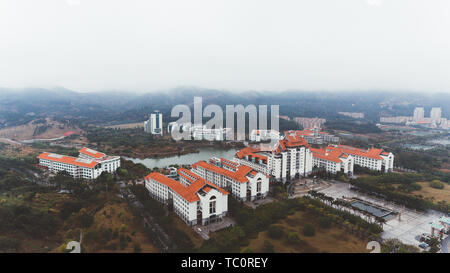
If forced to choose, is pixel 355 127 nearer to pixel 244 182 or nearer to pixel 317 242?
pixel 244 182

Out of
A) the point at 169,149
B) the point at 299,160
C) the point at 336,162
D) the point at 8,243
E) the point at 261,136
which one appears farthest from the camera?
the point at 261,136

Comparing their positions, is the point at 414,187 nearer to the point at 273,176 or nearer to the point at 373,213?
the point at 373,213

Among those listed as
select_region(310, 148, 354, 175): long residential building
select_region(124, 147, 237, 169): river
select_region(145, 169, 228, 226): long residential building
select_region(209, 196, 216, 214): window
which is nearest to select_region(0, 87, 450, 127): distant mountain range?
select_region(124, 147, 237, 169): river

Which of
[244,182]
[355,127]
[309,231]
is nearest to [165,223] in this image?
[244,182]

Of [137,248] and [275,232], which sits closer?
[137,248]

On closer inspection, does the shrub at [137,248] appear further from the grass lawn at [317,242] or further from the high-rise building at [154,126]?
the high-rise building at [154,126]

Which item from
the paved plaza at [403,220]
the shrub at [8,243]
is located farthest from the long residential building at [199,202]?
the paved plaza at [403,220]
